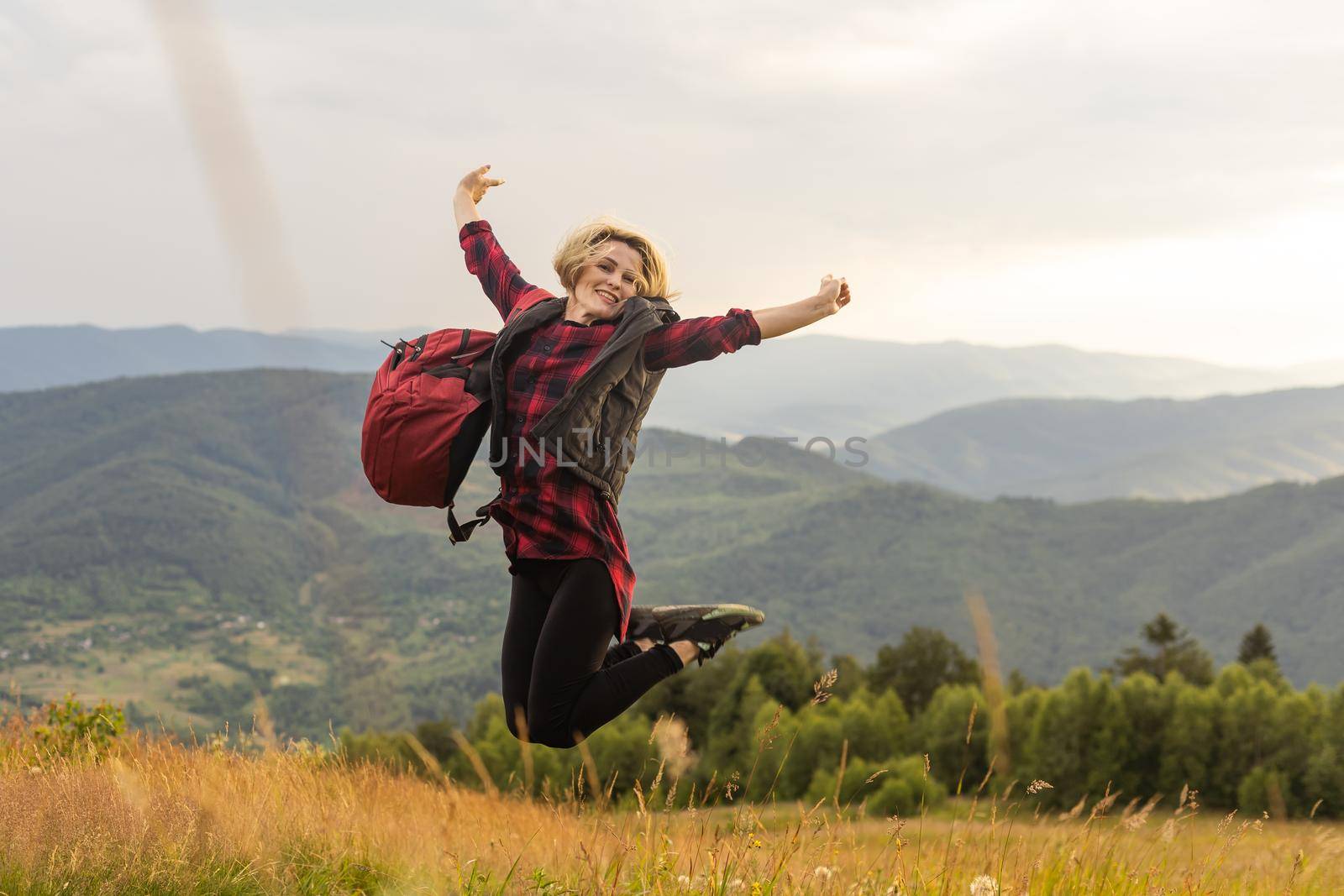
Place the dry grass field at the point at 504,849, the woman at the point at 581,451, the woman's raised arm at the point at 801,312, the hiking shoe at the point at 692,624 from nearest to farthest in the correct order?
the dry grass field at the point at 504,849 < the woman's raised arm at the point at 801,312 < the woman at the point at 581,451 < the hiking shoe at the point at 692,624

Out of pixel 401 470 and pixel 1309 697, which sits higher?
pixel 401 470

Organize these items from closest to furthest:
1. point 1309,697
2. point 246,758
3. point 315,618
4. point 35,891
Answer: point 35,891 → point 246,758 → point 1309,697 → point 315,618

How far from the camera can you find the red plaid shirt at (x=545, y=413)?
473cm

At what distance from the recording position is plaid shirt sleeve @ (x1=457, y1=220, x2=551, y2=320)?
548cm

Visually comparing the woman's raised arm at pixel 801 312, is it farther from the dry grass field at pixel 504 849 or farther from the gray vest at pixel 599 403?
the dry grass field at pixel 504 849

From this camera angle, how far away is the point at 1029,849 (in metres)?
4.74

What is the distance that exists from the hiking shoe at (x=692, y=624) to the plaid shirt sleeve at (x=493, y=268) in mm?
1583

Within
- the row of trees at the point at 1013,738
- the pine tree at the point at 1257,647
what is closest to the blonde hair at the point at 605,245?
the row of trees at the point at 1013,738

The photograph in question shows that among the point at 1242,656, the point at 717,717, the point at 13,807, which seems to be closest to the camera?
the point at 13,807

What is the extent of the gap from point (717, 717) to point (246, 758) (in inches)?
1947

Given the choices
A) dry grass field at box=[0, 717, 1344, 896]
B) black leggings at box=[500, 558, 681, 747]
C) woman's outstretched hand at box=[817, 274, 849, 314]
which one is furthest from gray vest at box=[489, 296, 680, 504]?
dry grass field at box=[0, 717, 1344, 896]

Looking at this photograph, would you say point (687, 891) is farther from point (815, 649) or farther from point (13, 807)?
point (815, 649)

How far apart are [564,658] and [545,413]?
3.37ft

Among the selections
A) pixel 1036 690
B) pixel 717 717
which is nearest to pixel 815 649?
pixel 717 717
